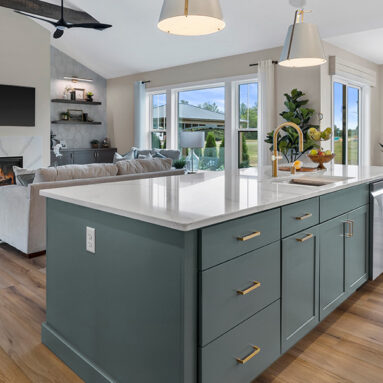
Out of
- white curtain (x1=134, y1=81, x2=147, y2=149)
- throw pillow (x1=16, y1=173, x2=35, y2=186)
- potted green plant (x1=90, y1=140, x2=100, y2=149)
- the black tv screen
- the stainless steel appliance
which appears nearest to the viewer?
the stainless steel appliance

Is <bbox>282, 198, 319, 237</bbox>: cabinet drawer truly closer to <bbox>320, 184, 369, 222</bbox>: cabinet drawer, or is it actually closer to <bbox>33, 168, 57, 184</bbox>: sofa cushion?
<bbox>320, 184, 369, 222</bbox>: cabinet drawer

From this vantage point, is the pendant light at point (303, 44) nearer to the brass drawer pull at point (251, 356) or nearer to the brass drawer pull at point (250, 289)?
the brass drawer pull at point (250, 289)

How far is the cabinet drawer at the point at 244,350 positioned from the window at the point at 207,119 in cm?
549

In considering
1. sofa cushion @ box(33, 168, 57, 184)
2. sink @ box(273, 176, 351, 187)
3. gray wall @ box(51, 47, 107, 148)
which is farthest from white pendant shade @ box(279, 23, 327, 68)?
gray wall @ box(51, 47, 107, 148)

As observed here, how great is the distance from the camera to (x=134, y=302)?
1597 mm

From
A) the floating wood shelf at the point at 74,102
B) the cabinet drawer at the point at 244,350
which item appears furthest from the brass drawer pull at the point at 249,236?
the floating wood shelf at the point at 74,102

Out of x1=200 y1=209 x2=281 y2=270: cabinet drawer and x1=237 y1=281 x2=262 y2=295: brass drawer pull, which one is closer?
x1=200 y1=209 x2=281 y2=270: cabinet drawer

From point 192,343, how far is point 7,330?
1.50 m

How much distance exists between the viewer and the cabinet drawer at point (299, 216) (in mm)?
1878

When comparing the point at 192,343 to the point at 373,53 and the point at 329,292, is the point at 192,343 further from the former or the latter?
the point at 373,53

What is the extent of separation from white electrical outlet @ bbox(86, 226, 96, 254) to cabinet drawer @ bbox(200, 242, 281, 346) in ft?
2.00

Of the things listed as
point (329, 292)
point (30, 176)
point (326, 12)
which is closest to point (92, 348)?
point (329, 292)

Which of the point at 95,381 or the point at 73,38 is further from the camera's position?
the point at 73,38

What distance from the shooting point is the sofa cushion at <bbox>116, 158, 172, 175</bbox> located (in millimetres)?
4094
